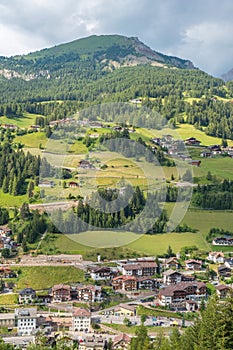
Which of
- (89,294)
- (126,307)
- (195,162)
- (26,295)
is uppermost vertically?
(195,162)

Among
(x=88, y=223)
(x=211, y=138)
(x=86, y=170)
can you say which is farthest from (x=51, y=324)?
(x=211, y=138)

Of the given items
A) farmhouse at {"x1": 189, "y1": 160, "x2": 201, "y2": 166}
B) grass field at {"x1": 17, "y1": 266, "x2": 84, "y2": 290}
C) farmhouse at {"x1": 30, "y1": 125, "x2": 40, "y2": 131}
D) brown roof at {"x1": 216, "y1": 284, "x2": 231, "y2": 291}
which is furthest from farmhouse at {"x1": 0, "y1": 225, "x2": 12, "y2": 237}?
farmhouse at {"x1": 30, "y1": 125, "x2": 40, "y2": 131}

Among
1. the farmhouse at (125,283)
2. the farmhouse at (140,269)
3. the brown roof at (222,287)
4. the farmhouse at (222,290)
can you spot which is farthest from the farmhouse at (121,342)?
the farmhouse at (140,269)

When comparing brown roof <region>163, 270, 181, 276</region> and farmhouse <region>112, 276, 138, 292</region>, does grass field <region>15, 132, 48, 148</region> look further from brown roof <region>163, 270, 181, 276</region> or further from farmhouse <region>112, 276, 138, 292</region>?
brown roof <region>163, 270, 181, 276</region>

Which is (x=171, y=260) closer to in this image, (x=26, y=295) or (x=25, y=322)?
(x=26, y=295)

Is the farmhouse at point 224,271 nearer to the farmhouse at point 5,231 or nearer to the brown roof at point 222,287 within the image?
the brown roof at point 222,287

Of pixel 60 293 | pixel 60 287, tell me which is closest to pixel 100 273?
pixel 60 287
